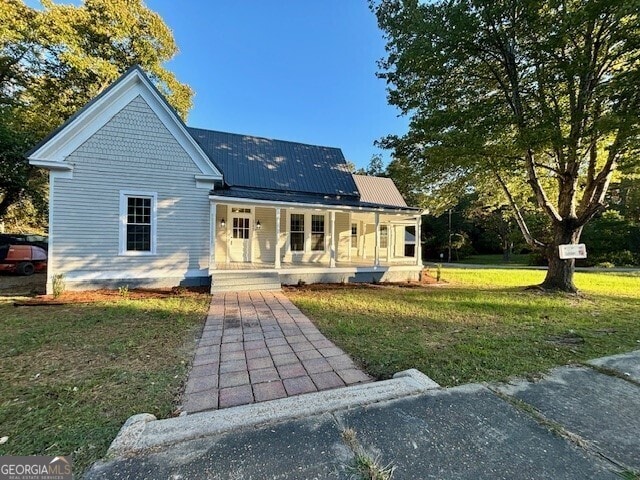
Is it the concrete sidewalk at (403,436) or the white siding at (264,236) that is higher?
the white siding at (264,236)

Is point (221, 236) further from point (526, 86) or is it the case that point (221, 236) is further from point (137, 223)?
point (526, 86)

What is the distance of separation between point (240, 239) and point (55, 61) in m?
14.0

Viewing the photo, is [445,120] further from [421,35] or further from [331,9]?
[331,9]

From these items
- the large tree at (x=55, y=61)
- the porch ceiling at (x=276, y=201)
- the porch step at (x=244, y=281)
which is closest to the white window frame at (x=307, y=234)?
the porch ceiling at (x=276, y=201)

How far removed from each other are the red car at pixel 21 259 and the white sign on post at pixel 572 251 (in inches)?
806

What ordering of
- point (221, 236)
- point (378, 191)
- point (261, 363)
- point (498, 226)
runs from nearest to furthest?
point (261, 363)
point (221, 236)
point (378, 191)
point (498, 226)

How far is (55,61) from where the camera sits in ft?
49.6

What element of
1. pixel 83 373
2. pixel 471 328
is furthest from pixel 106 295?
pixel 471 328

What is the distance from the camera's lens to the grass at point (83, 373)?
2398 millimetres

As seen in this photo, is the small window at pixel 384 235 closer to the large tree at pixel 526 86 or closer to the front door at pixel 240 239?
the large tree at pixel 526 86

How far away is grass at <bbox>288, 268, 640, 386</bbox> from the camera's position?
3.88 meters

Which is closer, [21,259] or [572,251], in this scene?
[572,251]

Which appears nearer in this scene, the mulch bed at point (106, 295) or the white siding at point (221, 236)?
the mulch bed at point (106, 295)
